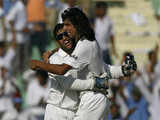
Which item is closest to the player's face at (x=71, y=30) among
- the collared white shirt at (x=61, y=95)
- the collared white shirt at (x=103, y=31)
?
the collared white shirt at (x=61, y=95)

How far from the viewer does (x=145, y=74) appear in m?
13.5

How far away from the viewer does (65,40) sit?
7.81 m

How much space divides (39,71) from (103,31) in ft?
5.03

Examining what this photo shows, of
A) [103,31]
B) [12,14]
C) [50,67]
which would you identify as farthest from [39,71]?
[50,67]

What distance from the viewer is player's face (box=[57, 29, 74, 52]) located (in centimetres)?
780

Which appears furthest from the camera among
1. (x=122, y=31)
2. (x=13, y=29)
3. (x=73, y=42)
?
(x=122, y=31)

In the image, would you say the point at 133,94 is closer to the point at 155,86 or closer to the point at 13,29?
the point at 155,86

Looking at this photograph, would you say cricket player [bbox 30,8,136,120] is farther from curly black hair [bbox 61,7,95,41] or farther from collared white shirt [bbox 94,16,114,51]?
collared white shirt [bbox 94,16,114,51]

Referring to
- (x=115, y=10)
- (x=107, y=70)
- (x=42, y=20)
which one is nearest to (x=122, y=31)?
(x=115, y=10)

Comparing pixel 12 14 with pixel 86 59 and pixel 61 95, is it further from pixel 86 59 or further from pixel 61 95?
pixel 86 59

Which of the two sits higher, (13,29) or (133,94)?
(13,29)

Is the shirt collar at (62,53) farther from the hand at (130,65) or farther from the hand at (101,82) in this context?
the hand at (130,65)

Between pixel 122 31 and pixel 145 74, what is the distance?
2595mm

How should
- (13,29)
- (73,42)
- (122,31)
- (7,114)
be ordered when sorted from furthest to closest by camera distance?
(122,31) → (13,29) → (7,114) → (73,42)
